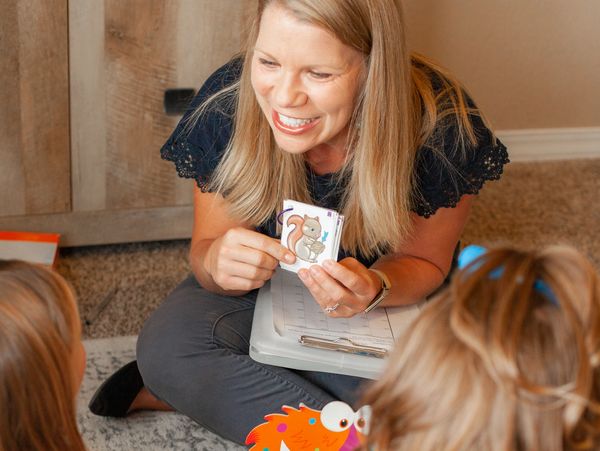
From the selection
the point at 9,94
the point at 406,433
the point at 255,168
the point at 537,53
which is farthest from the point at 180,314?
the point at 537,53

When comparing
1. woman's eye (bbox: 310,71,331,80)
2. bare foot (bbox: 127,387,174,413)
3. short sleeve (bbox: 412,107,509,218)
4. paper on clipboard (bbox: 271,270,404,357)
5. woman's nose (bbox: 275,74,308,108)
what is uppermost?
woman's eye (bbox: 310,71,331,80)

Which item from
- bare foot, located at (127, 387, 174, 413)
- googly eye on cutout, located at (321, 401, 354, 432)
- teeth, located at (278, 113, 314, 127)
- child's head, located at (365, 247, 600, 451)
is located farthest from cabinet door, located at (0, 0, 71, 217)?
child's head, located at (365, 247, 600, 451)

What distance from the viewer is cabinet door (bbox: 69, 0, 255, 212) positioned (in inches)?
73.7

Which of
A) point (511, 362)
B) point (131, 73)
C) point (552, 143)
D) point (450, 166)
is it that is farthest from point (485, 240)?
point (511, 362)

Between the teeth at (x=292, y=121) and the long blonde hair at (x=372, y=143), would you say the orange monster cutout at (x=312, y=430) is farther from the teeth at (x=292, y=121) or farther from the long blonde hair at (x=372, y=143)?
the teeth at (x=292, y=121)

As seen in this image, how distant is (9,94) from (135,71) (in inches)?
10.2

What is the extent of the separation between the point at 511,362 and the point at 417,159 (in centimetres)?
78

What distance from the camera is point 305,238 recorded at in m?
1.38

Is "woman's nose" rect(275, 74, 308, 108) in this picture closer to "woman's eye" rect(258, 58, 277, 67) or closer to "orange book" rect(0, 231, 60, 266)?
→ "woman's eye" rect(258, 58, 277, 67)

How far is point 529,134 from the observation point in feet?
9.06

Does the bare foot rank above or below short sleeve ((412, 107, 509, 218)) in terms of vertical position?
below

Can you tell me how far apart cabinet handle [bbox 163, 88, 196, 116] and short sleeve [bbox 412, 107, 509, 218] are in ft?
2.13

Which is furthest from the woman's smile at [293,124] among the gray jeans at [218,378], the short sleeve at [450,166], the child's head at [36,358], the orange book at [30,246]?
the orange book at [30,246]

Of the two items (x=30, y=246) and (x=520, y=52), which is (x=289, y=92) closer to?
(x=30, y=246)
